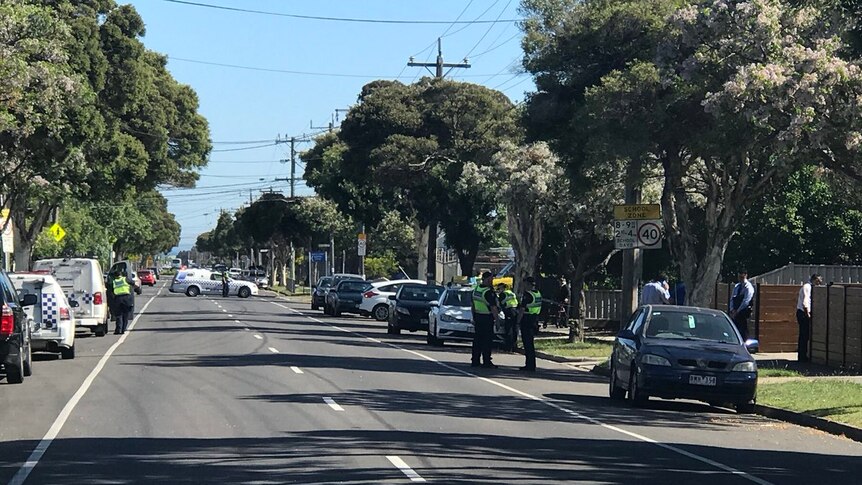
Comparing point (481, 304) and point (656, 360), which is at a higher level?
point (481, 304)

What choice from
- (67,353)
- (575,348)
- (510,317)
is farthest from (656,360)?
(575,348)

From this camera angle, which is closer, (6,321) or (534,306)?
(6,321)

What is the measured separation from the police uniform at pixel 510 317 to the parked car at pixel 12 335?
33.5 feet

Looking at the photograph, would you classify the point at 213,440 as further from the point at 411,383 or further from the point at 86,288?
the point at 86,288

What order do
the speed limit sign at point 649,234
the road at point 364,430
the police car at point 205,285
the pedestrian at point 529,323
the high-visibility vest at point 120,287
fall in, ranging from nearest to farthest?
1. the road at point 364,430
2. the pedestrian at point 529,323
3. the speed limit sign at point 649,234
4. the high-visibility vest at point 120,287
5. the police car at point 205,285

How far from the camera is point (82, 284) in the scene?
107 ft

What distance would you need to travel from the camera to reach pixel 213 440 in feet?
45.3

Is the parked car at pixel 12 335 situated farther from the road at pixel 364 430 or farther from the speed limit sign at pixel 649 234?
the speed limit sign at pixel 649 234

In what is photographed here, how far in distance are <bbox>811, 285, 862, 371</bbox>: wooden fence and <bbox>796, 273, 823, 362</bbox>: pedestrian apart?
124 mm

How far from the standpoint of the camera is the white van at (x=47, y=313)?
24.4 meters

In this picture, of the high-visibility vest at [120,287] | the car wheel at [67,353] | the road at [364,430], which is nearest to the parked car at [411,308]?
the high-visibility vest at [120,287]

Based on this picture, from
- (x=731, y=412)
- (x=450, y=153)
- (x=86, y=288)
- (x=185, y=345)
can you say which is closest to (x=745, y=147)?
(x=731, y=412)

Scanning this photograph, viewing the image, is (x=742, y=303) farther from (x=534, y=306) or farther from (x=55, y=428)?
(x=55, y=428)

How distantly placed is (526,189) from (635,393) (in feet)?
68.2
